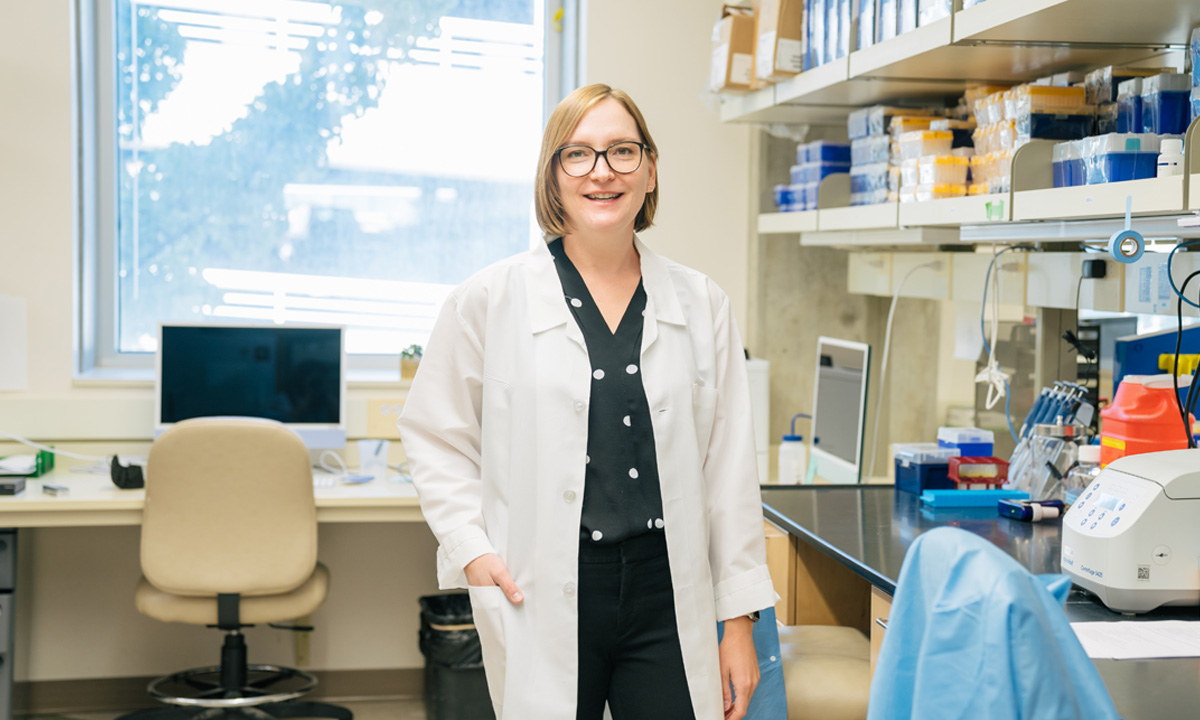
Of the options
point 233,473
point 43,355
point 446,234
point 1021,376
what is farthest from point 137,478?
point 1021,376

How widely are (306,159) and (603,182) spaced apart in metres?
2.32

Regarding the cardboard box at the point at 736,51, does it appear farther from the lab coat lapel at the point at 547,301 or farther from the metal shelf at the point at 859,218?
the lab coat lapel at the point at 547,301

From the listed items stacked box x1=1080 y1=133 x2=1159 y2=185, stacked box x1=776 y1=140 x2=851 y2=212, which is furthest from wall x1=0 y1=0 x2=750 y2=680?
stacked box x1=1080 y1=133 x2=1159 y2=185

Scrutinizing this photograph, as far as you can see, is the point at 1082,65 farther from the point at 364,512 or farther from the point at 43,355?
the point at 43,355

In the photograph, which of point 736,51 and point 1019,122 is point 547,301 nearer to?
Answer: point 1019,122

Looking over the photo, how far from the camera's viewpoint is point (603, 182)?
1457 millimetres

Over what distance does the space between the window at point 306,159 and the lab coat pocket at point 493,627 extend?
2223mm

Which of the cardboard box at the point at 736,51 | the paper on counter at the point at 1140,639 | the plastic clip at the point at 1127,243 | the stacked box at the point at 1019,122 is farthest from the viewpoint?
the cardboard box at the point at 736,51

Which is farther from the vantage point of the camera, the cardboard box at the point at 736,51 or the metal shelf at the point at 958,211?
the cardboard box at the point at 736,51

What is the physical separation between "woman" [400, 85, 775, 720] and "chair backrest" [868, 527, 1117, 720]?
0.49 m

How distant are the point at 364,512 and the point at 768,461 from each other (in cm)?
132

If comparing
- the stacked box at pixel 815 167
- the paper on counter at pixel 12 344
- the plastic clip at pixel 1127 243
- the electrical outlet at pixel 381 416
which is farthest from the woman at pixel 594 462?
the paper on counter at pixel 12 344

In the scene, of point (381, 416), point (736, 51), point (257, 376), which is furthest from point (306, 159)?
point (736, 51)

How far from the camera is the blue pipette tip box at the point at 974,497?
2172 mm
